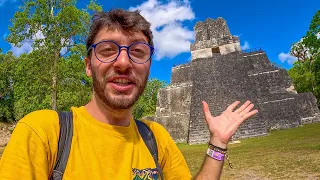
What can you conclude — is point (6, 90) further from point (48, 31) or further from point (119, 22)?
point (119, 22)

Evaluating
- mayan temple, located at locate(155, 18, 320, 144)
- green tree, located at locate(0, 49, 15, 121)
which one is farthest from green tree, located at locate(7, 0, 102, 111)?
green tree, located at locate(0, 49, 15, 121)

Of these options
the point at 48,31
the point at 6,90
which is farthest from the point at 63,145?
the point at 6,90

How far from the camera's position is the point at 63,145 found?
1.26 metres

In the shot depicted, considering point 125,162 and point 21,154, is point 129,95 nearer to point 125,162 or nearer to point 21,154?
point 125,162

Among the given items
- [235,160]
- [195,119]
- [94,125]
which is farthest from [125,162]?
[195,119]

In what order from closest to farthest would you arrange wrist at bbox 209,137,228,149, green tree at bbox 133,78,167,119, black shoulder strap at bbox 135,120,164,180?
black shoulder strap at bbox 135,120,164,180, wrist at bbox 209,137,228,149, green tree at bbox 133,78,167,119

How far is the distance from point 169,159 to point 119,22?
87cm

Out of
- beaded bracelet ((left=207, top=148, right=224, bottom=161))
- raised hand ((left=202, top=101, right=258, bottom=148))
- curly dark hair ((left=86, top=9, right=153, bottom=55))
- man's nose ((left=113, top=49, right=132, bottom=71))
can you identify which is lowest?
beaded bracelet ((left=207, top=148, right=224, bottom=161))

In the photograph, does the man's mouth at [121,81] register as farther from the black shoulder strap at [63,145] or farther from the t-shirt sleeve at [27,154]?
the t-shirt sleeve at [27,154]

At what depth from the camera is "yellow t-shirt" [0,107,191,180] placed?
114 centimetres

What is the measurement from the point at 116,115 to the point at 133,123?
0.67 ft

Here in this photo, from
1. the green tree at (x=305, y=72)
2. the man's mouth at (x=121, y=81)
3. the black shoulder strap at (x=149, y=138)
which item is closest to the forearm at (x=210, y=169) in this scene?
the black shoulder strap at (x=149, y=138)

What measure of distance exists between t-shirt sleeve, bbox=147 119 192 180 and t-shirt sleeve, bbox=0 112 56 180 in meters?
0.69

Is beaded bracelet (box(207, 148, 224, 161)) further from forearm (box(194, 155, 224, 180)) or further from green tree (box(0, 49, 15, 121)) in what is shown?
green tree (box(0, 49, 15, 121))
